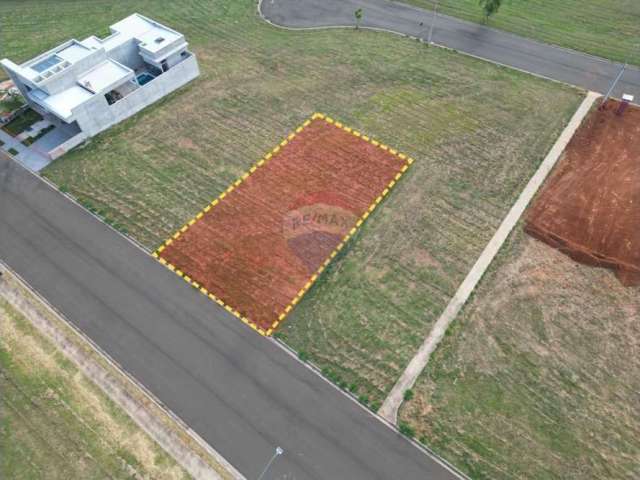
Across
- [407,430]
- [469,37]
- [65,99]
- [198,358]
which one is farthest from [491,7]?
[198,358]

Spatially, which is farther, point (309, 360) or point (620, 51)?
point (620, 51)

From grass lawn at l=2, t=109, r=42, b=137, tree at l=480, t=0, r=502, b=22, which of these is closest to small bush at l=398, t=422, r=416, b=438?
grass lawn at l=2, t=109, r=42, b=137

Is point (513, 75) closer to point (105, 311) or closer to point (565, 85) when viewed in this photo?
point (565, 85)

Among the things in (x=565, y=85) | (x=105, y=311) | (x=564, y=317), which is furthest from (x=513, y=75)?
(x=105, y=311)

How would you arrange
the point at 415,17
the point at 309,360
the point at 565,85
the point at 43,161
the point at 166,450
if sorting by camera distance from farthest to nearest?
the point at 415,17, the point at 565,85, the point at 43,161, the point at 309,360, the point at 166,450

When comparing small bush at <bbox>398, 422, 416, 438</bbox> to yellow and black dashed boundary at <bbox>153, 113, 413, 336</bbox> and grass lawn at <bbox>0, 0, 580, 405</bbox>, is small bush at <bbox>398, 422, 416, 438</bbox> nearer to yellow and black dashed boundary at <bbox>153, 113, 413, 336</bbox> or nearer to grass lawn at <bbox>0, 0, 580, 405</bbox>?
grass lawn at <bbox>0, 0, 580, 405</bbox>

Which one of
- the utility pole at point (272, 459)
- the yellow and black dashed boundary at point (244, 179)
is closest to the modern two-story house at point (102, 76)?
the yellow and black dashed boundary at point (244, 179)
